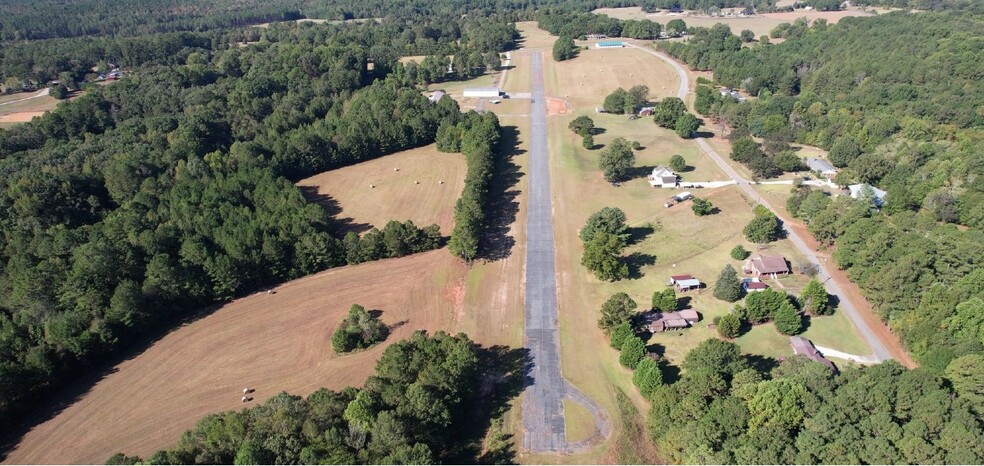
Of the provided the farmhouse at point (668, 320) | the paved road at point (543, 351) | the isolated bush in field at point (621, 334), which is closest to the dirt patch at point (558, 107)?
the paved road at point (543, 351)

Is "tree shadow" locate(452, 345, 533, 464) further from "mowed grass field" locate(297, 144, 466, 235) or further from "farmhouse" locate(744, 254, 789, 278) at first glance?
"farmhouse" locate(744, 254, 789, 278)

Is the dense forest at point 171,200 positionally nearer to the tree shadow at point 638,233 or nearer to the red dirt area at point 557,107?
the tree shadow at point 638,233

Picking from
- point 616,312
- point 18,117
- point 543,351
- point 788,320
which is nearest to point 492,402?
point 543,351

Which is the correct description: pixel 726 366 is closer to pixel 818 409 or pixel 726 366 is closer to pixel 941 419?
pixel 818 409

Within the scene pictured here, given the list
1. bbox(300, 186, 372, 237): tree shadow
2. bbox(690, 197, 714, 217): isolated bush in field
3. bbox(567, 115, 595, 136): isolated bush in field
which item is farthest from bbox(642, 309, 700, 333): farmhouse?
bbox(567, 115, 595, 136): isolated bush in field

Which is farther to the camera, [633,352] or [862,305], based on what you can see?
[862,305]

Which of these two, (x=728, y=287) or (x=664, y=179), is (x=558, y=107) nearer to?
(x=664, y=179)
